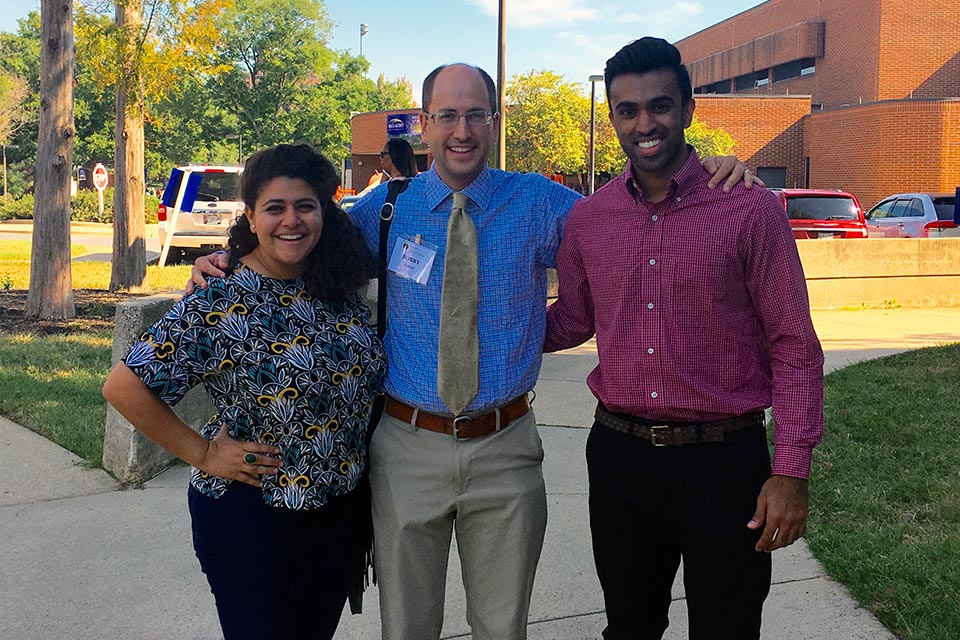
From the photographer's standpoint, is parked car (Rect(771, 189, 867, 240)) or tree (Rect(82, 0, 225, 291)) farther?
parked car (Rect(771, 189, 867, 240))

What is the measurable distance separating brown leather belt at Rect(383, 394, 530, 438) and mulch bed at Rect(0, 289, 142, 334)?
7.51 meters

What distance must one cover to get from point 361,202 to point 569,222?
0.68 metres

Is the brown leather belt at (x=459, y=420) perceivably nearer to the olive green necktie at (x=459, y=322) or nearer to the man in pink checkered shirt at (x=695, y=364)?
the olive green necktie at (x=459, y=322)

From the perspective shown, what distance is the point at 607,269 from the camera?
2.71m

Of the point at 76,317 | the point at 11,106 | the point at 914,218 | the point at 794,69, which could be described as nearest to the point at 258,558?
the point at 76,317

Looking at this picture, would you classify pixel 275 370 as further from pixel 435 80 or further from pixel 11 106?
pixel 11 106

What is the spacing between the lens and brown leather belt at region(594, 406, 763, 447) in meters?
2.60

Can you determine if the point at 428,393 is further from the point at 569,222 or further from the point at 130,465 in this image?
the point at 130,465

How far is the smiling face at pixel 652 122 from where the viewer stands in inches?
103

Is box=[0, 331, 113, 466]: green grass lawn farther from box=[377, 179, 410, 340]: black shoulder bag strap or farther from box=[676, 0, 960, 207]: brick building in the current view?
box=[676, 0, 960, 207]: brick building

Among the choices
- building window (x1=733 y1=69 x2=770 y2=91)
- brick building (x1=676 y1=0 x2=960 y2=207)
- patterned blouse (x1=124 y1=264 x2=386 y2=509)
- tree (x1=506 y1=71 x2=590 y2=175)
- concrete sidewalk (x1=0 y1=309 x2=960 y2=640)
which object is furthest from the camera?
building window (x1=733 y1=69 x2=770 y2=91)

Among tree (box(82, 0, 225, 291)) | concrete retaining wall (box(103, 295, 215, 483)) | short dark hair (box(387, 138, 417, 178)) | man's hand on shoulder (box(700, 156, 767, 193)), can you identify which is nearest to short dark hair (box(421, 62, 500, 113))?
man's hand on shoulder (box(700, 156, 767, 193))

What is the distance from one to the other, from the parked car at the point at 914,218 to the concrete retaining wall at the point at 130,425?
607 inches

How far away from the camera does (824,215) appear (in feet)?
52.2
